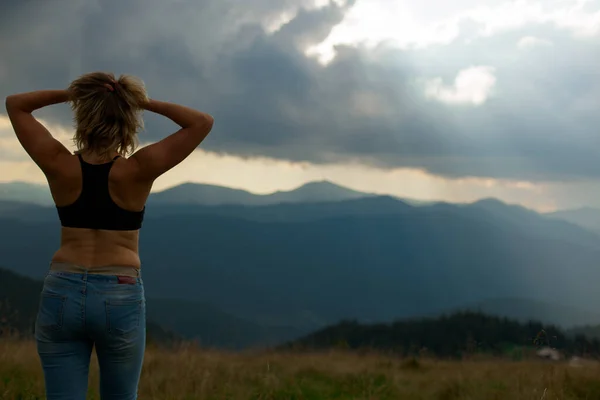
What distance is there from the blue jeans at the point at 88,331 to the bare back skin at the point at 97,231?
86 mm

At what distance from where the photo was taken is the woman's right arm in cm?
338

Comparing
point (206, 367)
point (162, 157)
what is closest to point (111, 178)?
point (162, 157)

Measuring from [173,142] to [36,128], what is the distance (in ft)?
2.47

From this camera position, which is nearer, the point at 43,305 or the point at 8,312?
the point at 43,305

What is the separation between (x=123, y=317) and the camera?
10.9 ft

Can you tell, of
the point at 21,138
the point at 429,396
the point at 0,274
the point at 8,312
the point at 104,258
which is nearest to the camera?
the point at 104,258

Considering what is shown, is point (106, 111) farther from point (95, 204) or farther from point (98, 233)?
point (98, 233)

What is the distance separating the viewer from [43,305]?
11.0ft

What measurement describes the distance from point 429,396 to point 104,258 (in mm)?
5699

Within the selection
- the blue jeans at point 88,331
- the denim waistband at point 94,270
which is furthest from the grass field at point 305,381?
the denim waistband at point 94,270

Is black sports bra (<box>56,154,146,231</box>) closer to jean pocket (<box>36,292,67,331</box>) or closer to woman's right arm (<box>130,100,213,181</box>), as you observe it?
woman's right arm (<box>130,100,213,181</box>)

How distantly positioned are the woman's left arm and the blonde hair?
0.40 ft

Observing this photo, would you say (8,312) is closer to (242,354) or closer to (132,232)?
(242,354)

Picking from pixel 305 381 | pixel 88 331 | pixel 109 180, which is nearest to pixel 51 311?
pixel 88 331
